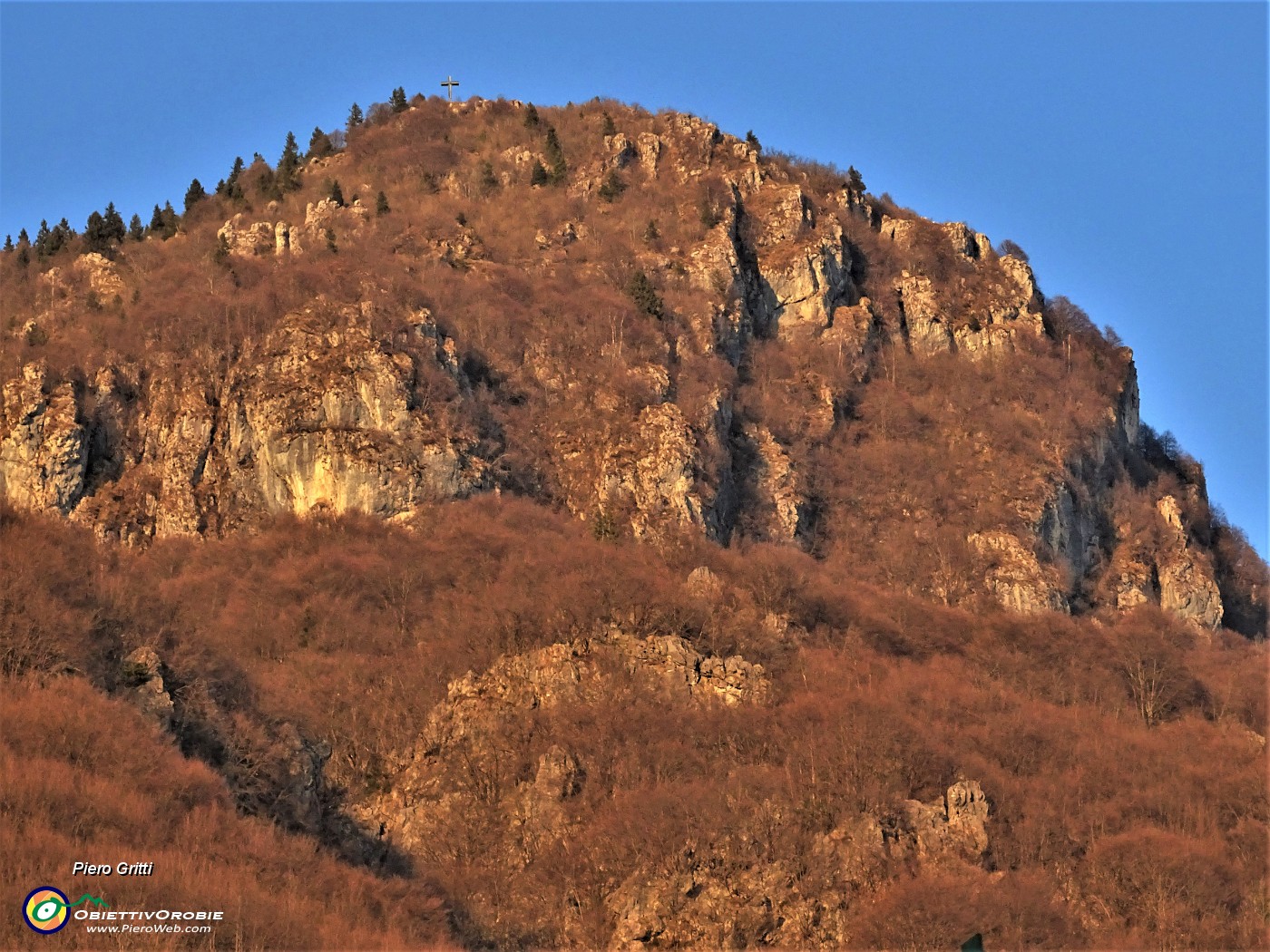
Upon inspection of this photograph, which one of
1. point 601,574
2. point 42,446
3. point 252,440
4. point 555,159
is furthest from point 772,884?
point 555,159

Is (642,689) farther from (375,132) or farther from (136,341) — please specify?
(375,132)

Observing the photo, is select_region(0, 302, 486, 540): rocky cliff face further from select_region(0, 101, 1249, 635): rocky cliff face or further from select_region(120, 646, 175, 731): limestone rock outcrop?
select_region(120, 646, 175, 731): limestone rock outcrop

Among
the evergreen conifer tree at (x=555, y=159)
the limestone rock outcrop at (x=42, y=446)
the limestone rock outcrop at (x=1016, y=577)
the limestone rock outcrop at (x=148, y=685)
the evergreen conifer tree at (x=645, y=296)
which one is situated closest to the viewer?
the limestone rock outcrop at (x=148, y=685)

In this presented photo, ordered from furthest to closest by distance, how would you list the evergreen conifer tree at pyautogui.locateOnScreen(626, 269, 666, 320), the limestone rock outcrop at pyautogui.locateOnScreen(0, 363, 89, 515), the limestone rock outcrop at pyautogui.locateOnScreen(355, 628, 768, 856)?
the evergreen conifer tree at pyautogui.locateOnScreen(626, 269, 666, 320) → the limestone rock outcrop at pyautogui.locateOnScreen(0, 363, 89, 515) → the limestone rock outcrop at pyautogui.locateOnScreen(355, 628, 768, 856)

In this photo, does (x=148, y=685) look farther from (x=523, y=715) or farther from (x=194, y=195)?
(x=194, y=195)

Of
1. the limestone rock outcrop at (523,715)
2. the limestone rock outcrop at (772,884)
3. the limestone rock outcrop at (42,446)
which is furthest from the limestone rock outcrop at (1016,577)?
the limestone rock outcrop at (42,446)

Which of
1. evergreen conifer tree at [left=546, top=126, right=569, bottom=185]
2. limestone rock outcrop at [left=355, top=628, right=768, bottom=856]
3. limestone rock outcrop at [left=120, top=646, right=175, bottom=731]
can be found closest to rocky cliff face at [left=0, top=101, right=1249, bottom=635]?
evergreen conifer tree at [left=546, top=126, right=569, bottom=185]

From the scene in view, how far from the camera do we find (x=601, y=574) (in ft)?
303

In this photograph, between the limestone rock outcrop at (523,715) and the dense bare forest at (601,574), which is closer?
the dense bare forest at (601,574)

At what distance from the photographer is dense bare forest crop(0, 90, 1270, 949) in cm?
7400

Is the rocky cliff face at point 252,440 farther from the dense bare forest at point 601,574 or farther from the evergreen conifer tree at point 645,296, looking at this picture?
the evergreen conifer tree at point 645,296

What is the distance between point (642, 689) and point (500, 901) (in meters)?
12.9

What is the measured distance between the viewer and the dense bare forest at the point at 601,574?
7400 centimetres

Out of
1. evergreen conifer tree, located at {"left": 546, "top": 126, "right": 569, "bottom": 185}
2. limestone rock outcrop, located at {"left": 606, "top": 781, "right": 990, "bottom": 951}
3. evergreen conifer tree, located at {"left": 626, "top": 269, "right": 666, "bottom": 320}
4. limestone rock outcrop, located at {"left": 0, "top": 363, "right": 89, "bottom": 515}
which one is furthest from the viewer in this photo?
evergreen conifer tree, located at {"left": 546, "top": 126, "right": 569, "bottom": 185}
